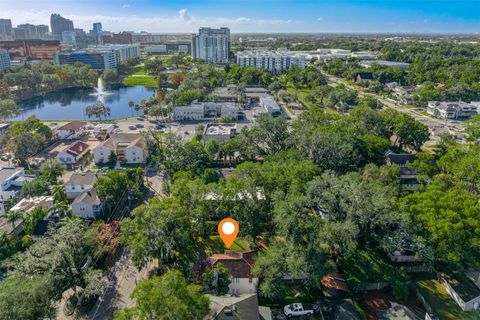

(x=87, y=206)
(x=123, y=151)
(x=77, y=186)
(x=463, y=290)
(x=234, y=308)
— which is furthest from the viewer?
(x=123, y=151)

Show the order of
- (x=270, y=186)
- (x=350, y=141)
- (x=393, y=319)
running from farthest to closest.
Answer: (x=350, y=141) → (x=270, y=186) → (x=393, y=319)

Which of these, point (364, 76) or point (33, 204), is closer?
point (33, 204)

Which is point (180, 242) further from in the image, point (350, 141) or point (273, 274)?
point (350, 141)

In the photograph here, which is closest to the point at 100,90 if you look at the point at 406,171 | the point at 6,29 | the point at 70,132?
the point at 70,132

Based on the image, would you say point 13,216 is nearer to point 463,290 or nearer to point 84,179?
point 84,179

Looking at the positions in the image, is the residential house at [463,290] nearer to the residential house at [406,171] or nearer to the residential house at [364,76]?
the residential house at [406,171]

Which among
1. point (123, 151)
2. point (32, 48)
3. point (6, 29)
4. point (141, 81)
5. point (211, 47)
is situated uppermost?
point (6, 29)

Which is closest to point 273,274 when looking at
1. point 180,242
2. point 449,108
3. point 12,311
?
point 180,242
